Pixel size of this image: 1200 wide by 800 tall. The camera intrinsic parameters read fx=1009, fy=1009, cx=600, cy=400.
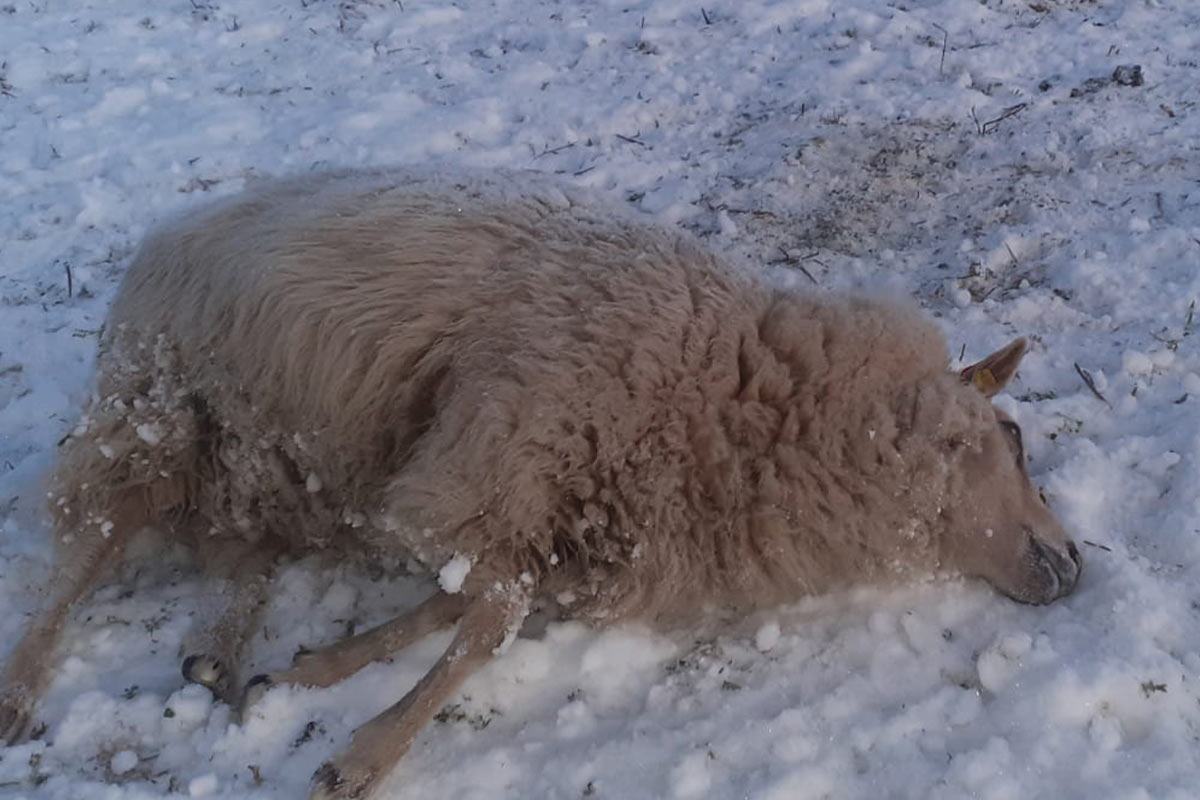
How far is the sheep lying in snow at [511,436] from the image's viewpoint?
9.32 feet

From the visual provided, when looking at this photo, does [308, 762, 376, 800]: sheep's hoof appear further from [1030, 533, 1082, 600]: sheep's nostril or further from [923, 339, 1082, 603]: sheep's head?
[1030, 533, 1082, 600]: sheep's nostril

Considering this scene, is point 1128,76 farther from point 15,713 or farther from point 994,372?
point 15,713

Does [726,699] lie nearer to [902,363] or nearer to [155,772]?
[902,363]

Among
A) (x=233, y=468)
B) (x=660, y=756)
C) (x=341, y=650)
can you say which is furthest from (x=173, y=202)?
(x=660, y=756)

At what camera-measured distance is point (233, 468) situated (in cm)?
337

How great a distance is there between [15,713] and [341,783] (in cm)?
105

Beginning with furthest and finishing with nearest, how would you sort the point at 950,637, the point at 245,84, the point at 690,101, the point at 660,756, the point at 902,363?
the point at 245,84
the point at 690,101
the point at 902,363
the point at 950,637
the point at 660,756

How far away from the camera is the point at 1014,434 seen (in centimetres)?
310

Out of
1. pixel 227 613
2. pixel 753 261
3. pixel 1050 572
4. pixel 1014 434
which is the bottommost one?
pixel 227 613

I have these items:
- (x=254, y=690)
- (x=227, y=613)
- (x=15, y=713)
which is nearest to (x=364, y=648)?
(x=254, y=690)

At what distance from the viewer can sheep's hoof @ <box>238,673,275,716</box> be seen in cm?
275

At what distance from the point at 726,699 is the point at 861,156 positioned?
137 inches

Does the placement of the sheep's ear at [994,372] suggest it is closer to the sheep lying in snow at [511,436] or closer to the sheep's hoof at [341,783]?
the sheep lying in snow at [511,436]

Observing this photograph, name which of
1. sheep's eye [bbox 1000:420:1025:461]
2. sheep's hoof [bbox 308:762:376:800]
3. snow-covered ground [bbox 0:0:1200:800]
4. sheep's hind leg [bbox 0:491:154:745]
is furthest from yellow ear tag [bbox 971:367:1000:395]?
sheep's hind leg [bbox 0:491:154:745]
